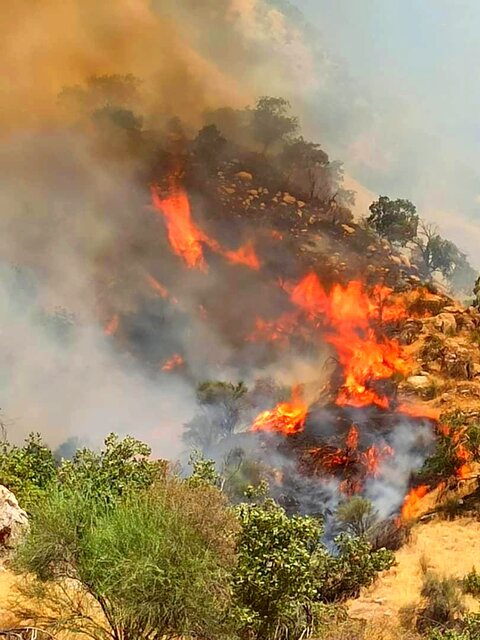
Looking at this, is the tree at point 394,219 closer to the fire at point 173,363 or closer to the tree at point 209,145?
the tree at point 209,145

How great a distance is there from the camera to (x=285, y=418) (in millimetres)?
32594

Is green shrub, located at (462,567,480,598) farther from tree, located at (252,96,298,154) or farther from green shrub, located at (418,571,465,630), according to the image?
tree, located at (252,96,298,154)

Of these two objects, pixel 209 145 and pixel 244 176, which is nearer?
pixel 209 145

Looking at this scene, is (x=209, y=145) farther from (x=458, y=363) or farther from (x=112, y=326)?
(x=458, y=363)

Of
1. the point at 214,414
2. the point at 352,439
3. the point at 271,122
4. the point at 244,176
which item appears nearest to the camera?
the point at 352,439

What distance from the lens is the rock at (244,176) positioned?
40.4 m

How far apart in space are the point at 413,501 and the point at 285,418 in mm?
8534

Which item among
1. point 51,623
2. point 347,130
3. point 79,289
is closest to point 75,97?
point 79,289

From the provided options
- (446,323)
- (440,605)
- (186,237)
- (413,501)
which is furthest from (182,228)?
(440,605)

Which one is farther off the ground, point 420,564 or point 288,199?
point 288,199

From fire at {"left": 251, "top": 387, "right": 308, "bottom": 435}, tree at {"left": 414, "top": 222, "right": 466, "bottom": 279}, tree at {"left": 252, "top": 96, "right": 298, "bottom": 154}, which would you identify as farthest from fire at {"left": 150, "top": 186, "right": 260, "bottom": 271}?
tree at {"left": 414, "top": 222, "right": 466, "bottom": 279}

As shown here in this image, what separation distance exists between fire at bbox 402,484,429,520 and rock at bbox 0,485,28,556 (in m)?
16.8

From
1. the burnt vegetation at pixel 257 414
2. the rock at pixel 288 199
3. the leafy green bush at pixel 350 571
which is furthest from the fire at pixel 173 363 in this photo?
the leafy green bush at pixel 350 571

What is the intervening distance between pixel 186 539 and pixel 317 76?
4196 cm
